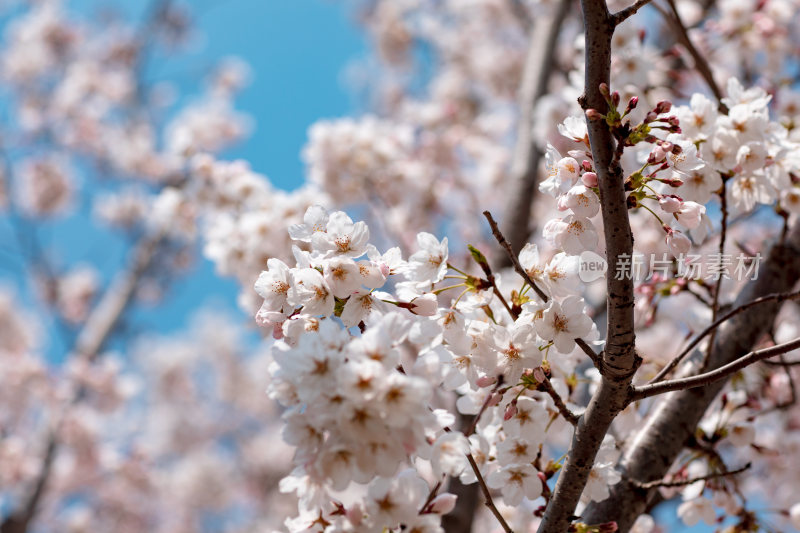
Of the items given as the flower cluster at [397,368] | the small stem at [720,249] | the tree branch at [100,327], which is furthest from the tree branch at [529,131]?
the tree branch at [100,327]

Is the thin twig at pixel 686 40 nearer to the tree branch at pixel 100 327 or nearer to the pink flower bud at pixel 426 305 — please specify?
the pink flower bud at pixel 426 305

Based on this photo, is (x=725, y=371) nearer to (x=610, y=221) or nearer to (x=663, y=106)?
(x=610, y=221)

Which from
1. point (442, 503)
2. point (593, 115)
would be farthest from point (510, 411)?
point (593, 115)

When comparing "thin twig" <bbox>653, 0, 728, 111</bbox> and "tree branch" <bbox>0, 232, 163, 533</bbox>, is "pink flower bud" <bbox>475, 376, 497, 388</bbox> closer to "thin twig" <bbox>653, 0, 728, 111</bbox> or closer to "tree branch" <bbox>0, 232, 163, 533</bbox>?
"thin twig" <bbox>653, 0, 728, 111</bbox>

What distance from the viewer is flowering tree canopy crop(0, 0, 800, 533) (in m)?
1.18

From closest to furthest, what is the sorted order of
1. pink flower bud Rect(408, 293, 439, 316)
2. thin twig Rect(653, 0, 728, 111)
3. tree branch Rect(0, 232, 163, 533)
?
pink flower bud Rect(408, 293, 439, 316)
thin twig Rect(653, 0, 728, 111)
tree branch Rect(0, 232, 163, 533)

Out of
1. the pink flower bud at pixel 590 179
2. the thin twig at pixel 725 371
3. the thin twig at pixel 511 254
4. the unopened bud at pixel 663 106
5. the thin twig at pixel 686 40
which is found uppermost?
the thin twig at pixel 686 40

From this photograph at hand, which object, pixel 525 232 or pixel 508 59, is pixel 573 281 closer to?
pixel 525 232

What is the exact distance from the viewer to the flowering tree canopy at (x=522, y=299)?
3.86ft

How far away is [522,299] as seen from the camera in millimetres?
1472

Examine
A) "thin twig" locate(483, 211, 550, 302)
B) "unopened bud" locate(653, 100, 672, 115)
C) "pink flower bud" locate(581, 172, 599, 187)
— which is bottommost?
"thin twig" locate(483, 211, 550, 302)

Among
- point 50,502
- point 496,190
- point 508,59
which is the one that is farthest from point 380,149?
point 50,502

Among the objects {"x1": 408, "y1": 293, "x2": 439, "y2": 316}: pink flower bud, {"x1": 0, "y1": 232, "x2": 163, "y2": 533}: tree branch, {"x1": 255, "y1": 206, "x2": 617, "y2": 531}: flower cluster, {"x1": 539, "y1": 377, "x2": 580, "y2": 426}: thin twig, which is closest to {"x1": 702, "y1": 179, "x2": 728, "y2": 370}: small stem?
{"x1": 255, "y1": 206, "x2": 617, "y2": 531}: flower cluster

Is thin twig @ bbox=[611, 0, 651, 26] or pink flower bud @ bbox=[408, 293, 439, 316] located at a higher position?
thin twig @ bbox=[611, 0, 651, 26]
